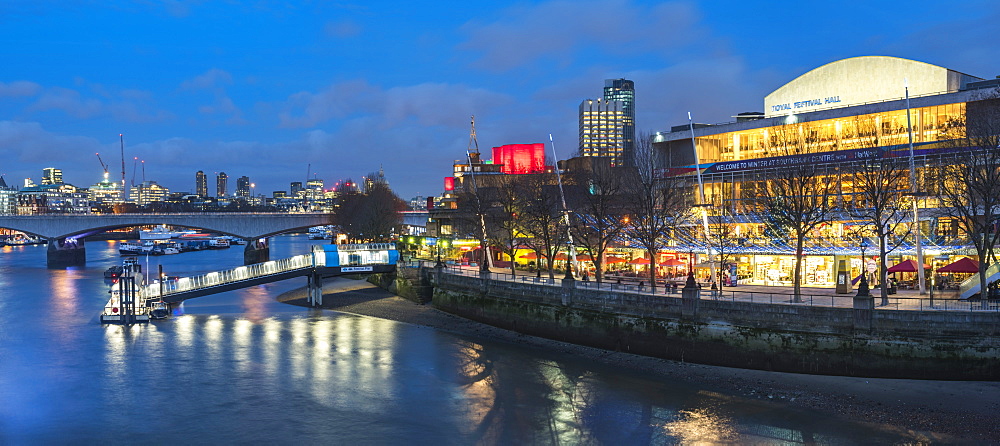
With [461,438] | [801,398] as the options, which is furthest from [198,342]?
[801,398]

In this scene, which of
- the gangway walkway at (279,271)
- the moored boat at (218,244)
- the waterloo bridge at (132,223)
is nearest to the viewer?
the gangway walkway at (279,271)

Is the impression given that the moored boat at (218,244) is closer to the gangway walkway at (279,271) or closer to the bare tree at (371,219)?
the bare tree at (371,219)

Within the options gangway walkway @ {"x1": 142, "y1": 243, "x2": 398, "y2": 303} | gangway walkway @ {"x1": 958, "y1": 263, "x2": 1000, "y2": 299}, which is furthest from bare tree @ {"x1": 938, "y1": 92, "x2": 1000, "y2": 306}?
gangway walkway @ {"x1": 142, "y1": 243, "x2": 398, "y2": 303}

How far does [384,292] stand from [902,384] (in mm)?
45246

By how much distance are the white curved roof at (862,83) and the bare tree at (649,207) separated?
13.3 metres

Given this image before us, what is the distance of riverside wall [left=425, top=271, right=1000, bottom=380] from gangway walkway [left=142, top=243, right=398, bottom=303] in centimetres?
2335

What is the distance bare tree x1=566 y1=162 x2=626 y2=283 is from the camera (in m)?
50.6

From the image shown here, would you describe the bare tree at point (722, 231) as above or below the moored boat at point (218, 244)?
above

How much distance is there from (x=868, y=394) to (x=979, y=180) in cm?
1814

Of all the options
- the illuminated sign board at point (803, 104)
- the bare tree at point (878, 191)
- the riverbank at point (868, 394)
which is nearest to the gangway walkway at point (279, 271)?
the riverbank at point (868, 394)

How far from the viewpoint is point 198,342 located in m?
44.2

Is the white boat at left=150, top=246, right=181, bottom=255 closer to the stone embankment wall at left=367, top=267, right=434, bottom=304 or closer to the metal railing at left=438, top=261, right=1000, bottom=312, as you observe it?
the stone embankment wall at left=367, top=267, right=434, bottom=304

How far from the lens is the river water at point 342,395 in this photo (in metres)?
26.6

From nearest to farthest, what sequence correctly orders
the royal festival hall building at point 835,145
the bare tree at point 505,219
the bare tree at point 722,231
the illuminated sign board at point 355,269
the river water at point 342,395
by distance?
the river water at point 342,395, the royal festival hall building at point 835,145, the bare tree at point 722,231, the illuminated sign board at point 355,269, the bare tree at point 505,219
